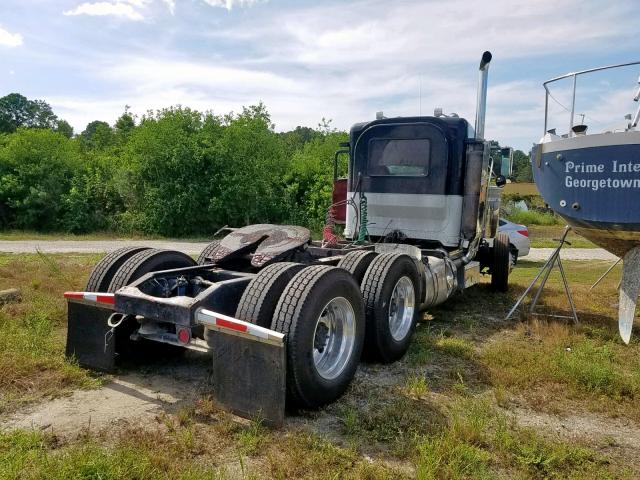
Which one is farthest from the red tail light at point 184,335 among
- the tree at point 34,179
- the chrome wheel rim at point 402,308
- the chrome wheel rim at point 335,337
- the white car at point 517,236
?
the tree at point 34,179

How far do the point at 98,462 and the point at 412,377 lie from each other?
Result: 2.72 metres

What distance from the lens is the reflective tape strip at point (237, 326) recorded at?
3355mm

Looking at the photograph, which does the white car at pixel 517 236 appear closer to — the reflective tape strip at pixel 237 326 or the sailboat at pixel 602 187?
the sailboat at pixel 602 187

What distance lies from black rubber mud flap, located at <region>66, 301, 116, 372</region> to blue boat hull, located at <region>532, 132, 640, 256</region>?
5.47 meters

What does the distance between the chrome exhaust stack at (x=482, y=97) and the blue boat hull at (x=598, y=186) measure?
34.6 inches

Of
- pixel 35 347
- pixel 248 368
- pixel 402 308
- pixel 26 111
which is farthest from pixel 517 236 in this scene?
pixel 26 111

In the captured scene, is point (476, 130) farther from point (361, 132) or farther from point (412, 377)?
point (412, 377)

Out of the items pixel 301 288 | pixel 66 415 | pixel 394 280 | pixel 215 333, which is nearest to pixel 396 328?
pixel 394 280

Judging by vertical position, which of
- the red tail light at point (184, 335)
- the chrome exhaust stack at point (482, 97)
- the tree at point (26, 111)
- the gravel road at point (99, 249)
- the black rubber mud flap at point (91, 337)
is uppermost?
the tree at point (26, 111)

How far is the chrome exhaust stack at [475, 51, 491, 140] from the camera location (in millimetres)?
7316

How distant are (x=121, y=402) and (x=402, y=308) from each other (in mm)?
2863

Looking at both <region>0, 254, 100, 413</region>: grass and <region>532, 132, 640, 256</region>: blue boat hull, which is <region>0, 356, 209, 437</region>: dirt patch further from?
<region>532, 132, 640, 256</region>: blue boat hull

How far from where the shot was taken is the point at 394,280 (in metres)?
5.05

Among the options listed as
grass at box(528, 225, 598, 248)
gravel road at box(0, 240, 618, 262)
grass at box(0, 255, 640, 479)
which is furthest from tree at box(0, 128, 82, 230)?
grass at box(528, 225, 598, 248)
